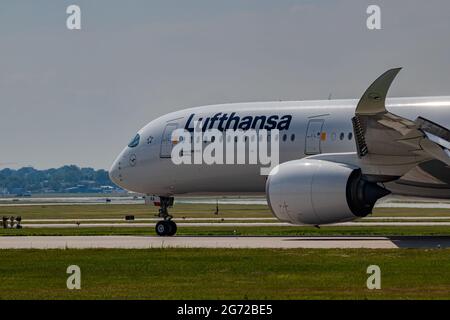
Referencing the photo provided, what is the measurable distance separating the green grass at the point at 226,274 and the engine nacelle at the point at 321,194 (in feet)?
7.92

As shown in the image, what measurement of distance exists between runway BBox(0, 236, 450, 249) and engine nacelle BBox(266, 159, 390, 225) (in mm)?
846

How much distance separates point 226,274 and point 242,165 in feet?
43.9

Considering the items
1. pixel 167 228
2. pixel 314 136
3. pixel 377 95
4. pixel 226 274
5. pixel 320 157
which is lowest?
pixel 167 228

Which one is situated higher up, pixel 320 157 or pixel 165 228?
pixel 320 157

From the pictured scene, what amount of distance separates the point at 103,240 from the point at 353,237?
313 inches

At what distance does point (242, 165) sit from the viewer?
3241cm

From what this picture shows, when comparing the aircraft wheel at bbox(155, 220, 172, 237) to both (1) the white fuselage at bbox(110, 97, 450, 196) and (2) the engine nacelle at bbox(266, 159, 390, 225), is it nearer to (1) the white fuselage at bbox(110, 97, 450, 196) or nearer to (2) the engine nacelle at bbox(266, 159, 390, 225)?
(1) the white fuselage at bbox(110, 97, 450, 196)

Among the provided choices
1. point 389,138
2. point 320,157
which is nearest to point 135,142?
point 320,157

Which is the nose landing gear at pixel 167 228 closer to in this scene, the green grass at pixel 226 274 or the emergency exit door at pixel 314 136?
the emergency exit door at pixel 314 136

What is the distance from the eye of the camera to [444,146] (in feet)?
84.2

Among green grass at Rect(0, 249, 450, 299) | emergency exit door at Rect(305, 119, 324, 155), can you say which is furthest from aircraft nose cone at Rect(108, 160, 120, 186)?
green grass at Rect(0, 249, 450, 299)

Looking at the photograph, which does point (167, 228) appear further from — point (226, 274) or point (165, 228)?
point (226, 274)

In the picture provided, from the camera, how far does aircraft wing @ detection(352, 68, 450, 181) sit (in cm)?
2436
